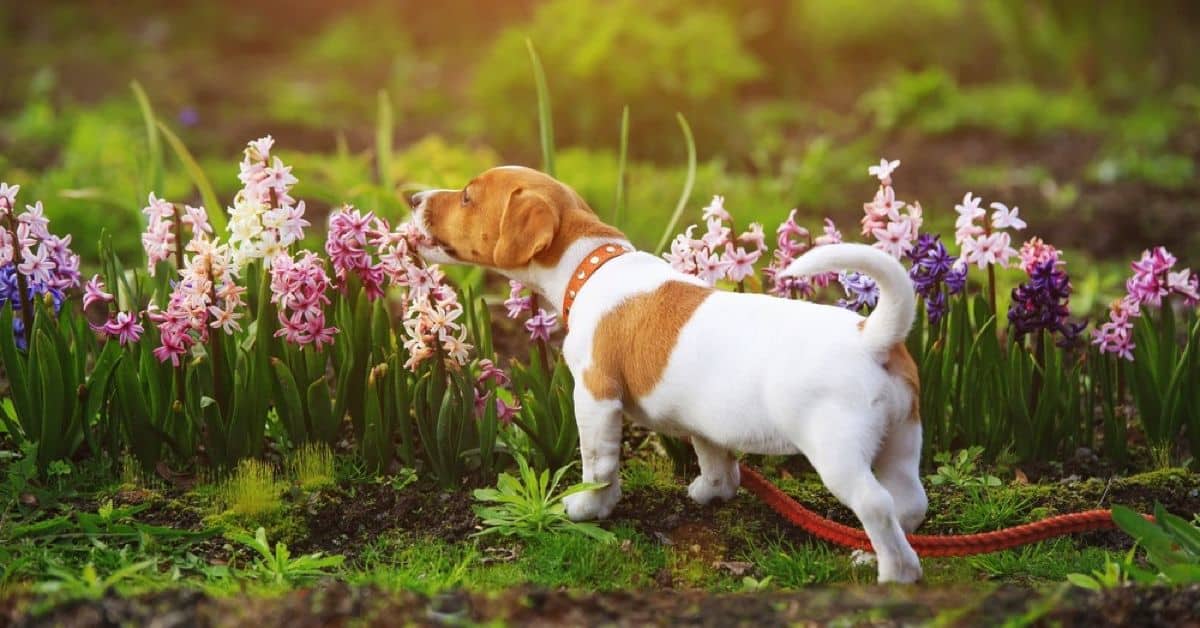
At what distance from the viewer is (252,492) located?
4.14 m

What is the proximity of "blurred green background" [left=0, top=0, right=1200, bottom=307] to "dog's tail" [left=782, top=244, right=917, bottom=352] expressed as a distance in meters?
3.02

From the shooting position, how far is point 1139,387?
4.64 meters

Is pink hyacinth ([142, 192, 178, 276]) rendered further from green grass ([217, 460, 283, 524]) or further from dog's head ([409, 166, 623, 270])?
dog's head ([409, 166, 623, 270])

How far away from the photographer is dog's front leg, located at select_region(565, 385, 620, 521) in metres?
3.81

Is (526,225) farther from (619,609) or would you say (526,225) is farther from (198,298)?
(619,609)

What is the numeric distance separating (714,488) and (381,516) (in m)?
1.07

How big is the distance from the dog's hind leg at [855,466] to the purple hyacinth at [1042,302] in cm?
142

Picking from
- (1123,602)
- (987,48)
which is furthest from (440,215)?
(987,48)

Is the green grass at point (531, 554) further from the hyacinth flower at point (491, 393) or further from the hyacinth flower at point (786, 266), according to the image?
the hyacinth flower at point (786, 266)

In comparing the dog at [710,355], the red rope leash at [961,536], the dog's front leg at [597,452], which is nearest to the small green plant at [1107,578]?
the red rope leash at [961,536]

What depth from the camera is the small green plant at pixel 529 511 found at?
13.0 ft

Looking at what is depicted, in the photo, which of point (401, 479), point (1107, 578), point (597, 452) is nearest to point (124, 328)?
point (401, 479)

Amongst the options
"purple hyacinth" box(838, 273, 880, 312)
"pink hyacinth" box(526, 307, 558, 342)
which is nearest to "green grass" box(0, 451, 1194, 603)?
"pink hyacinth" box(526, 307, 558, 342)

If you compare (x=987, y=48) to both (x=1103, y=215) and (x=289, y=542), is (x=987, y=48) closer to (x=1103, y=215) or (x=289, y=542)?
(x=1103, y=215)
